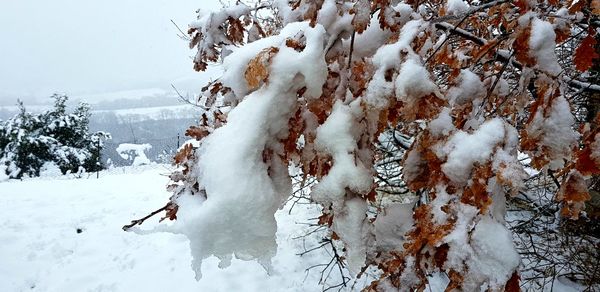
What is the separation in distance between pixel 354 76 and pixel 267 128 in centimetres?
30

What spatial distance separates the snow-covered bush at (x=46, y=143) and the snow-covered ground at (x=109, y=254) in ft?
33.2

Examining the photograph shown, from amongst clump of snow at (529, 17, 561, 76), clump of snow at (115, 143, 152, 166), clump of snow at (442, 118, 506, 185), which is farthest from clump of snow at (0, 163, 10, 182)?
clump of snow at (529, 17, 561, 76)

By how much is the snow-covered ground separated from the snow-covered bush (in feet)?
33.2

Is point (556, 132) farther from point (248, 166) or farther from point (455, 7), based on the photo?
point (455, 7)

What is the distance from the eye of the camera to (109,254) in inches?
A: 259

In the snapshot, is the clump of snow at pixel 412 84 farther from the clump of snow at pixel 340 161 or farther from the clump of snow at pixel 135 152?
the clump of snow at pixel 135 152

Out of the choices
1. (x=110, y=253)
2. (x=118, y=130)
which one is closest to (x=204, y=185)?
(x=110, y=253)

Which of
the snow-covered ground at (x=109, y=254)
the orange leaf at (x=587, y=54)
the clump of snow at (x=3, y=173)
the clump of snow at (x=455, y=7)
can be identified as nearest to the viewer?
the orange leaf at (x=587, y=54)

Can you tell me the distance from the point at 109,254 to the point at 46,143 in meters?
14.1

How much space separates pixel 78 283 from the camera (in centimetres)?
580

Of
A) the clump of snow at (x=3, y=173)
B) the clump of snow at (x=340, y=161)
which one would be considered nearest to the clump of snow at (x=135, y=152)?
the clump of snow at (x=3, y=173)

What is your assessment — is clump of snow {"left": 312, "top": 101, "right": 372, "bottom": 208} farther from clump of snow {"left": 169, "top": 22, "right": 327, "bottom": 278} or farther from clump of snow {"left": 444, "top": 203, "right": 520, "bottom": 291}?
clump of snow {"left": 444, "top": 203, "right": 520, "bottom": 291}

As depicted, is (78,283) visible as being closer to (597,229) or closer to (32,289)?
(32,289)

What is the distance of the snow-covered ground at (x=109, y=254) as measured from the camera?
18.2ft
